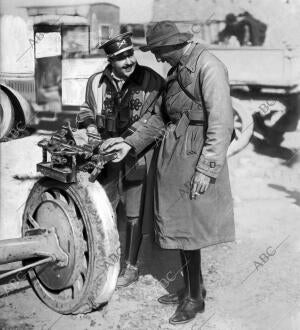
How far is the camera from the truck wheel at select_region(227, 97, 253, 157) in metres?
5.81

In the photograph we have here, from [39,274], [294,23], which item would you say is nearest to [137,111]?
[39,274]

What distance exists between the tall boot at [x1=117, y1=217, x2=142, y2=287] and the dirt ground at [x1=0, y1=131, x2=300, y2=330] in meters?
0.07

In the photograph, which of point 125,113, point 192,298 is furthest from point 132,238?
point 125,113

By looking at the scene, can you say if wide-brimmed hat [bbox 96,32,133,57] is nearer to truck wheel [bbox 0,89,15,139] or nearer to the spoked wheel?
the spoked wheel

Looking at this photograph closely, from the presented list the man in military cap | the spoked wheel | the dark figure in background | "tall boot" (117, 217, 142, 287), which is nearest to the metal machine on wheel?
the spoked wheel

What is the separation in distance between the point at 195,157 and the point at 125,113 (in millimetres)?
851

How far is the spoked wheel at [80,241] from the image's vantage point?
9.38ft

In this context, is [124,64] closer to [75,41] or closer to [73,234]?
[73,234]

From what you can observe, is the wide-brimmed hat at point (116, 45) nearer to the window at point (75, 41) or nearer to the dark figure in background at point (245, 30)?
the window at point (75, 41)

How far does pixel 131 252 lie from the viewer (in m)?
4.18

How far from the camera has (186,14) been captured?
17.5ft

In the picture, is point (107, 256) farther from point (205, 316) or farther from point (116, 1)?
point (116, 1)

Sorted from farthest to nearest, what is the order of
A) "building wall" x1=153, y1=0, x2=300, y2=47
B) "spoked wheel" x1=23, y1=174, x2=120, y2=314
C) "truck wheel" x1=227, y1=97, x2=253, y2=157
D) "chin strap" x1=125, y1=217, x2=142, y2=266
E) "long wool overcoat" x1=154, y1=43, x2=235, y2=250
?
"truck wheel" x1=227, y1=97, x2=253, y2=157, "building wall" x1=153, y1=0, x2=300, y2=47, "chin strap" x1=125, y1=217, x2=142, y2=266, "long wool overcoat" x1=154, y1=43, x2=235, y2=250, "spoked wheel" x1=23, y1=174, x2=120, y2=314

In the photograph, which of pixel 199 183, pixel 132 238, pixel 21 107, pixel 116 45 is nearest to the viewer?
pixel 199 183
